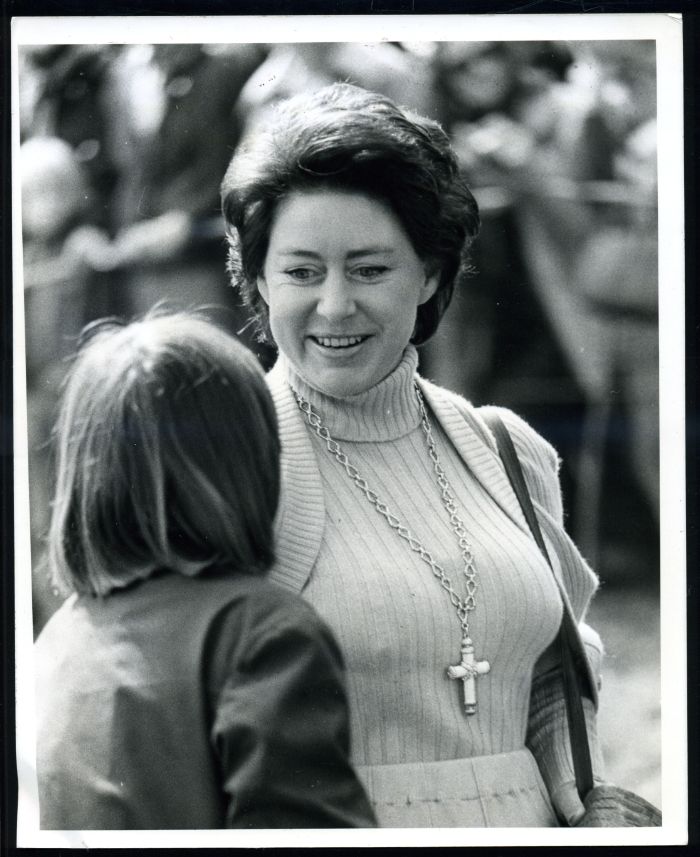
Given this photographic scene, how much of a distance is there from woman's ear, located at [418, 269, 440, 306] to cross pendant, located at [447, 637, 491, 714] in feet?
2.15

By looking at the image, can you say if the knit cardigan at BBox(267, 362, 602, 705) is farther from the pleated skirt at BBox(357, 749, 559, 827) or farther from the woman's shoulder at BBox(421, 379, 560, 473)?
the pleated skirt at BBox(357, 749, 559, 827)

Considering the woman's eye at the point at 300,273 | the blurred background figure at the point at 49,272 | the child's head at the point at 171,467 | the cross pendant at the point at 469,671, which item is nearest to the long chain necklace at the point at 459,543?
the cross pendant at the point at 469,671

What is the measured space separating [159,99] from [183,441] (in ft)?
2.25

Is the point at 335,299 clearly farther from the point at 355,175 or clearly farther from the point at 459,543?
the point at 459,543

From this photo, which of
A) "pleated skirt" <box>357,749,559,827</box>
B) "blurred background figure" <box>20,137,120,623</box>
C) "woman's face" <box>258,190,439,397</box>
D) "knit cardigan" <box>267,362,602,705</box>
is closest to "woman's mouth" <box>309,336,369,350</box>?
"woman's face" <box>258,190,439,397</box>

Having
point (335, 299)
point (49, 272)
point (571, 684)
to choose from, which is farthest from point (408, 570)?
point (49, 272)

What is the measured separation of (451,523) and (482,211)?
0.62 meters

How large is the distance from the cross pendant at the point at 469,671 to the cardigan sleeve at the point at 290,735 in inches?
8.4

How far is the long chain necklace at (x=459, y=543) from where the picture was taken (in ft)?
7.03

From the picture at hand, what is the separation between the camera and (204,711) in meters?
2.09

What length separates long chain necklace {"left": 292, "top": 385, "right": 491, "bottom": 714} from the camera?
2143 millimetres

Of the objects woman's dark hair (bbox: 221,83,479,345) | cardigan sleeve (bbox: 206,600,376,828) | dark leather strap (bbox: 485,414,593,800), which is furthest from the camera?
dark leather strap (bbox: 485,414,593,800)
